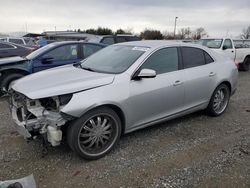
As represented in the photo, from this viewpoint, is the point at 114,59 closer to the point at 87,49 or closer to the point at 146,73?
the point at 146,73

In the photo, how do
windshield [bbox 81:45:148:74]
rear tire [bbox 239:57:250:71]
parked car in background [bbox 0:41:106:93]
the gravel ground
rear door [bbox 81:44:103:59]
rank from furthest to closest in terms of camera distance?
rear tire [bbox 239:57:250:71] → rear door [bbox 81:44:103:59] → parked car in background [bbox 0:41:106:93] → windshield [bbox 81:45:148:74] → the gravel ground

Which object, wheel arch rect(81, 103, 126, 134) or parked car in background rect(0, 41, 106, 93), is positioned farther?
parked car in background rect(0, 41, 106, 93)

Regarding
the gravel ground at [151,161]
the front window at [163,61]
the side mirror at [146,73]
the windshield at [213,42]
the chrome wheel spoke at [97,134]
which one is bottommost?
the gravel ground at [151,161]

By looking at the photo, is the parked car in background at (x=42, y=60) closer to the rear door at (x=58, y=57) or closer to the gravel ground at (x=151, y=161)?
the rear door at (x=58, y=57)

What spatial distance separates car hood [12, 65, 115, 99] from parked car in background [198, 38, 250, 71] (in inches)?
320

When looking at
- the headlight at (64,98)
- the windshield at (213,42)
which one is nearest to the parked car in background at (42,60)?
the headlight at (64,98)

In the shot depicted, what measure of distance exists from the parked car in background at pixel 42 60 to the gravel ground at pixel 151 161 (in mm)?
2072

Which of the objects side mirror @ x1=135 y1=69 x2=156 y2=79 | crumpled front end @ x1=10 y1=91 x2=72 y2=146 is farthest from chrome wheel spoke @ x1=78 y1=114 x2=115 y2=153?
side mirror @ x1=135 y1=69 x2=156 y2=79

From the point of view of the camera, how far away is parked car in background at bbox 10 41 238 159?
119 inches

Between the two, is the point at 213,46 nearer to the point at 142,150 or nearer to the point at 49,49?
the point at 49,49

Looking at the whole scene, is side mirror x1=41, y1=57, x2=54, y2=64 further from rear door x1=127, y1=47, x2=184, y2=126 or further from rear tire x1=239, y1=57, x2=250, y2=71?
rear tire x1=239, y1=57, x2=250, y2=71

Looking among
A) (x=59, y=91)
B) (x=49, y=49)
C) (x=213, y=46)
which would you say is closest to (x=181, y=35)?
(x=213, y=46)

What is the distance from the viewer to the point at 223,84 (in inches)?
195

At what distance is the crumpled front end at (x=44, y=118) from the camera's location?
2.97 m
